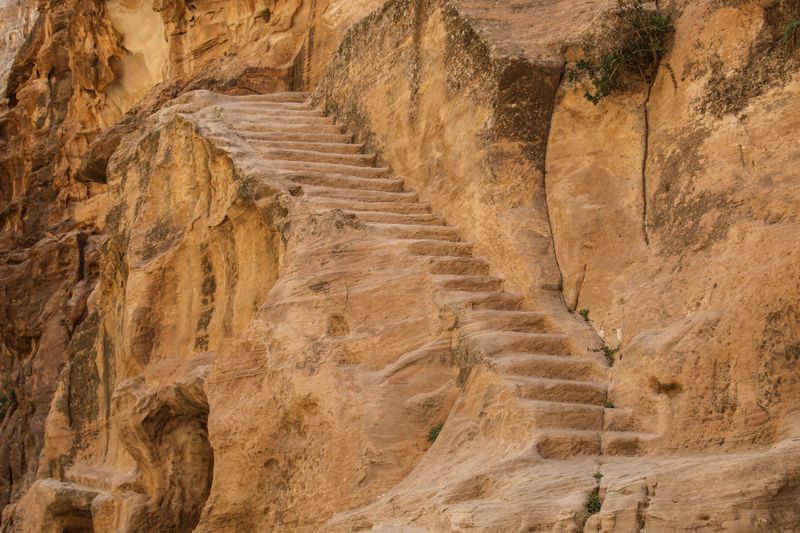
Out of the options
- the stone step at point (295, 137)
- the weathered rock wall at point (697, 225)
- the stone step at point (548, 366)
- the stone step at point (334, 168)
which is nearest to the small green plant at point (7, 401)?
the stone step at point (295, 137)

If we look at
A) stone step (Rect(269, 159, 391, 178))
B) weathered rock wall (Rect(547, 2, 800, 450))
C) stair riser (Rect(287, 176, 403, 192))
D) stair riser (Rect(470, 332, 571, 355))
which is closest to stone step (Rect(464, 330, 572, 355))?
stair riser (Rect(470, 332, 571, 355))

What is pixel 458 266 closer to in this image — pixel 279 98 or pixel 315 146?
pixel 315 146

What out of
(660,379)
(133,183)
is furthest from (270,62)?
(660,379)

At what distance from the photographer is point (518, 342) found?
284 inches

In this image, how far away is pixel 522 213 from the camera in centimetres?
826

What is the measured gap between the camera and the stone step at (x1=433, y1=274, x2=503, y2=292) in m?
7.86

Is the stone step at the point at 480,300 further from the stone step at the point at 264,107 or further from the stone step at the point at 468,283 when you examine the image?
the stone step at the point at 264,107

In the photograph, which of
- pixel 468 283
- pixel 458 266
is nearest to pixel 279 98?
pixel 458 266

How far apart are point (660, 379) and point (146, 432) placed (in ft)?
20.3

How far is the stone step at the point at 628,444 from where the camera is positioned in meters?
6.29

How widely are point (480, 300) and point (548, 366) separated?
0.88 m

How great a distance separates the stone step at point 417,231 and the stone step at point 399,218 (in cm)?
20

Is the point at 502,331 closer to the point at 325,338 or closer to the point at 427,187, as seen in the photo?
the point at 325,338

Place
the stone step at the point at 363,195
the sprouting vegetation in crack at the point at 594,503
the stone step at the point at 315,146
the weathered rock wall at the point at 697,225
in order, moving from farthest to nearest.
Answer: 1. the stone step at the point at 315,146
2. the stone step at the point at 363,195
3. the weathered rock wall at the point at 697,225
4. the sprouting vegetation in crack at the point at 594,503
